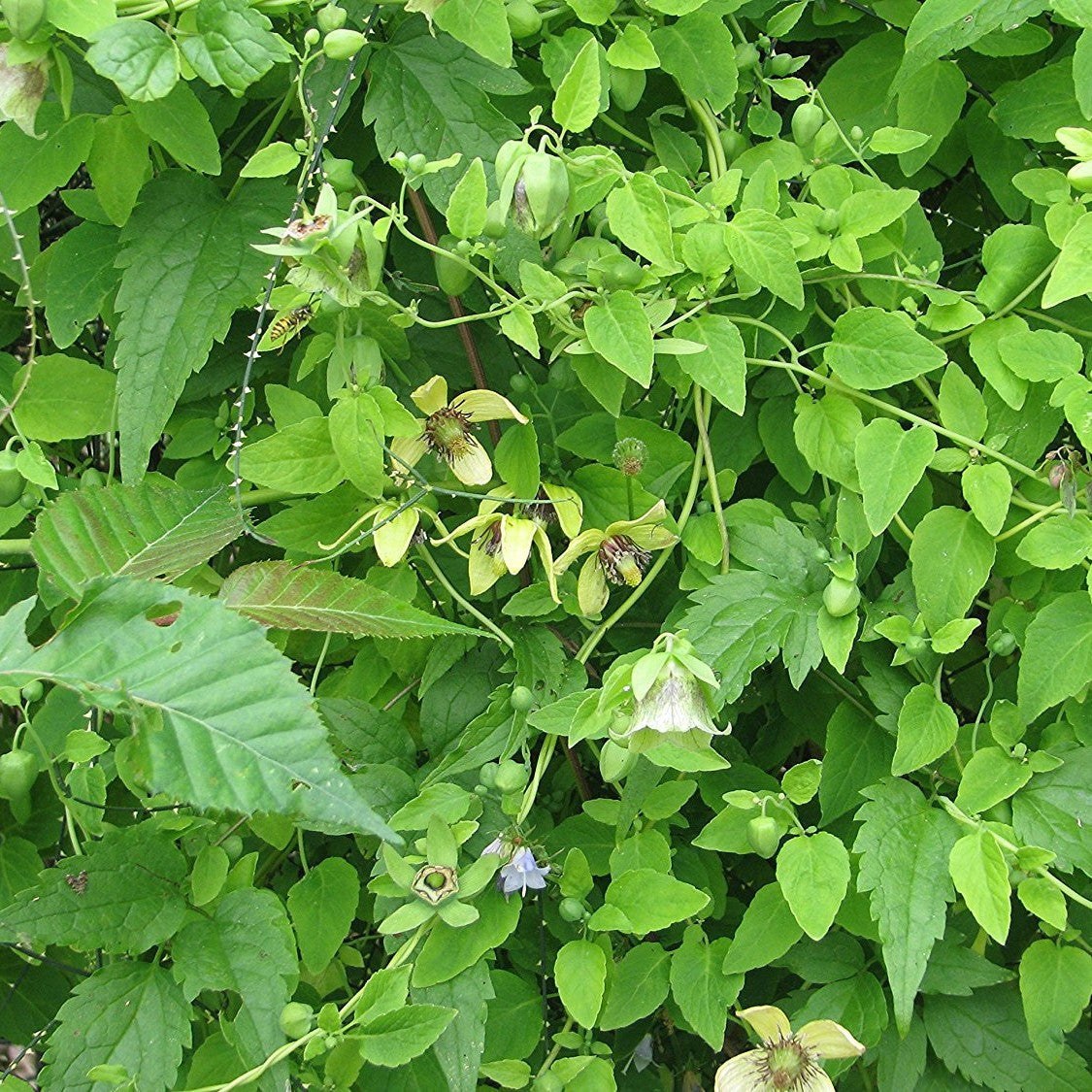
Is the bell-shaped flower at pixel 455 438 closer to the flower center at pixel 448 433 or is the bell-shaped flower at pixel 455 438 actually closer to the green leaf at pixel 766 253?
the flower center at pixel 448 433

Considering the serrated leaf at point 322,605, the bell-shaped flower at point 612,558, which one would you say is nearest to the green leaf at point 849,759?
the bell-shaped flower at point 612,558

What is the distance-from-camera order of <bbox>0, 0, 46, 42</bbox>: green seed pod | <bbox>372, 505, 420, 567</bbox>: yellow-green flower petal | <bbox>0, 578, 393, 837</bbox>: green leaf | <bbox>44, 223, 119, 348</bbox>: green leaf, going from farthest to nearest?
<bbox>44, 223, 119, 348</bbox>: green leaf
<bbox>372, 505, 420, 567</bbox>: yellow-green flower petal
<bbox>0, 0, 46, 42</bbox>: green seed pod
<bbox>0, 578, 393, 837</bbox>: green leaf

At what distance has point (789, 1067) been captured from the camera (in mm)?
933

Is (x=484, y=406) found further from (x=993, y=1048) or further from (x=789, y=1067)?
(x=993, y=1048)

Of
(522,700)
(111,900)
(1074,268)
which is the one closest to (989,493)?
(1074,268)

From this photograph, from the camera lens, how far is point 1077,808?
A: 3.01 ft

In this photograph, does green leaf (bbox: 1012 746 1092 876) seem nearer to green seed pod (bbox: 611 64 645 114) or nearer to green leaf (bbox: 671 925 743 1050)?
green leaf (bbox: 671 925 743 1050)

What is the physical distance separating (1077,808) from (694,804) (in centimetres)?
33

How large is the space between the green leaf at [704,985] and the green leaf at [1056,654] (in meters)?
0.30

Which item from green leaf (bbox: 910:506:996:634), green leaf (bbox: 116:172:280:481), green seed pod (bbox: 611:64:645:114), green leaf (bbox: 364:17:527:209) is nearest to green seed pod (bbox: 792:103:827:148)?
green seed pod (bbox: 611:64:645:114)

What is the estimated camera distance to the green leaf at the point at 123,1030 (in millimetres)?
894

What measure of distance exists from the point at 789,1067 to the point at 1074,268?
63 centimetres

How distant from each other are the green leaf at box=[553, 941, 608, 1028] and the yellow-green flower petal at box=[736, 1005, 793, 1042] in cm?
11

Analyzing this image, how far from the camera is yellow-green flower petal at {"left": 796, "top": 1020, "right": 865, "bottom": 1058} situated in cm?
90
